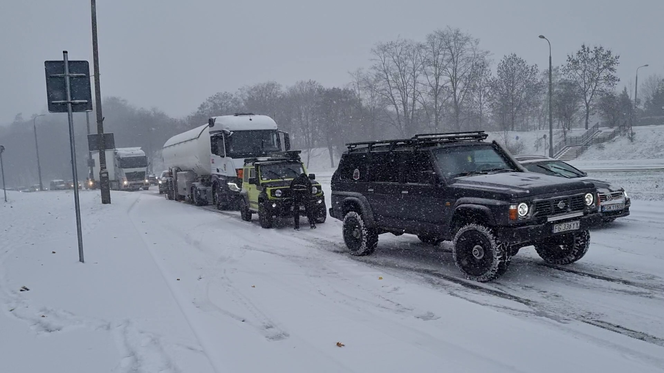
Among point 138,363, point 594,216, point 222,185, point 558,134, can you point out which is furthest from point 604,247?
point 558,134

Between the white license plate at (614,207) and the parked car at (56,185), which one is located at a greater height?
the white license plate at (614,207)

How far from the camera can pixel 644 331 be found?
209 inches

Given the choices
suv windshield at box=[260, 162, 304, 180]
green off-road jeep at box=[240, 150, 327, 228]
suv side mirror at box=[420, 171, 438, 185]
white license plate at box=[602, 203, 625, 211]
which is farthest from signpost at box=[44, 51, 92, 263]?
white license plate at box=[602, 203, 625, 211]

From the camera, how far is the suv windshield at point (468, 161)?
26.9ft

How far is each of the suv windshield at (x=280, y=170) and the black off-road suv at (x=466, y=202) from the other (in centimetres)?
528

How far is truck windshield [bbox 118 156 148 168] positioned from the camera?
1778 inches

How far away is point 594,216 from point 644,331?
2536 mm

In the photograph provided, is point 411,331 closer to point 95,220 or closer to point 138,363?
point 138,363

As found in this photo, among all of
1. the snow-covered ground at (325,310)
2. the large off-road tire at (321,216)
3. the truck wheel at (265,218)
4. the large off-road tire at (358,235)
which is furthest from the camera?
the large off-road tire at (321,216)

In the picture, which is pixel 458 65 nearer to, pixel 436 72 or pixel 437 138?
pixel 436 72

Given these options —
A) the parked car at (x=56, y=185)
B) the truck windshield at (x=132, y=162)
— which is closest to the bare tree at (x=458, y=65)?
the truck windshield at (x=132, y=162)

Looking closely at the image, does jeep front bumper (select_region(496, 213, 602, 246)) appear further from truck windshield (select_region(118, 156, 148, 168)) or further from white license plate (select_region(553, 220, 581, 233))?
Result: truck windshield (select_region(118, 156, 148, 168))

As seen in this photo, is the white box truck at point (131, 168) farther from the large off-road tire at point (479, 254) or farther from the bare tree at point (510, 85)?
the large off-road tire at point (479, 254)

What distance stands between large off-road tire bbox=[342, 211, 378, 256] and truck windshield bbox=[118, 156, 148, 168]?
39.4 metres
